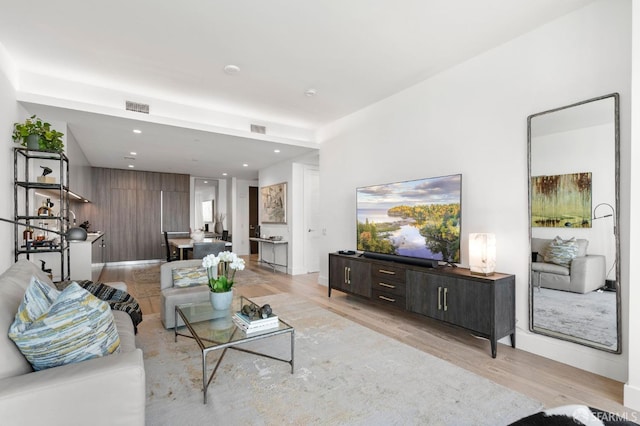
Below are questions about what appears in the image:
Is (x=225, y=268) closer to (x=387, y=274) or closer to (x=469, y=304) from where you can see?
(x=387, y=274)

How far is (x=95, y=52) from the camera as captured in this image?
10.5ft

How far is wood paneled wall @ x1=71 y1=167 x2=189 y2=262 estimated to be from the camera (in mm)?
8203

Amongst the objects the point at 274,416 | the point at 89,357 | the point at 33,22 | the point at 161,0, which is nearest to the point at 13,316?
the point at 89,357

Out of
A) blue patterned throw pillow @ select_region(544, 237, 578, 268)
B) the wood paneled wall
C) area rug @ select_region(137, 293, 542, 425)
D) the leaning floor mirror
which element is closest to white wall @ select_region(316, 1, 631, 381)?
the leaning floor mirror

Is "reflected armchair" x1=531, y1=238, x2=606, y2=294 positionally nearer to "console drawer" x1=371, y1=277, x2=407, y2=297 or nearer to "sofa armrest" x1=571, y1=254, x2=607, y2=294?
"sofa armrest" x1=571, y1=254, x2=607, y2=294

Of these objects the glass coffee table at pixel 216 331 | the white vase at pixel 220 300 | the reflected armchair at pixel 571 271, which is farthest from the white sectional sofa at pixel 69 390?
the reflected armchair at pixel 571 271

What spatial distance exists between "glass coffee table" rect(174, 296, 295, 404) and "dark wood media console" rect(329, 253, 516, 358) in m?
1.59

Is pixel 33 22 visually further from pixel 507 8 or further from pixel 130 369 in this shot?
pixel 507 8

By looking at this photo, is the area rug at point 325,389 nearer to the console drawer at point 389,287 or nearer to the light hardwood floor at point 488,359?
the light hardwood floor at point 488,359

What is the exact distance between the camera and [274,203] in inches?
296

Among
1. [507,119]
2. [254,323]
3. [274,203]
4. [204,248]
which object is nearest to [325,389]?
[254,323]

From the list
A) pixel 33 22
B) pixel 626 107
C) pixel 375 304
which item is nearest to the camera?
pixel 626 107

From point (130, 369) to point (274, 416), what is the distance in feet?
3.13

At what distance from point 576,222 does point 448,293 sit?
122cm
